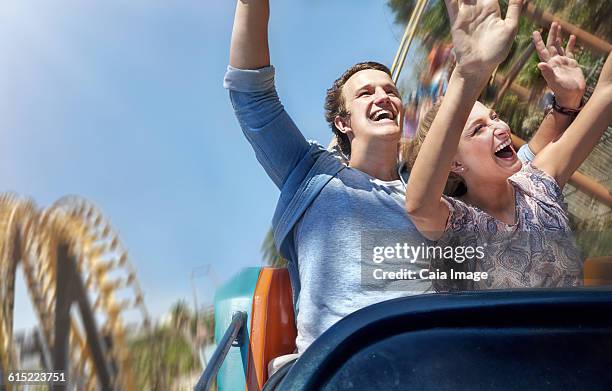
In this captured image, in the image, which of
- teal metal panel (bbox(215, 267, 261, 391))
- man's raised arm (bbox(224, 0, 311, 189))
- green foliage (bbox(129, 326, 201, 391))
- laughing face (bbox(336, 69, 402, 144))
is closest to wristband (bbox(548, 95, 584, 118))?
laughing face (bbox(336, 69, 402, 144))

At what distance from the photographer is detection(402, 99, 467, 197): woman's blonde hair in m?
0.91

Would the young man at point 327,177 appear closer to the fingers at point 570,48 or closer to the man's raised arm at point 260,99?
the man's raised arm at point 260,99

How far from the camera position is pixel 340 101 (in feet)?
3.56

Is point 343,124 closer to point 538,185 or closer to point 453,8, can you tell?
point 538,185

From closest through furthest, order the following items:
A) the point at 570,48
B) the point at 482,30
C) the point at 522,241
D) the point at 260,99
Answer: the point at 482,30, the point at 522,241, the point at 260,99, the point at 570,48

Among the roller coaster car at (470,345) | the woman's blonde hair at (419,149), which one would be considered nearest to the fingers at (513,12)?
the woman's blonde hair at (419,149)

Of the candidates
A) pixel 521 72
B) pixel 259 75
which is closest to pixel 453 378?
pixel 259 75

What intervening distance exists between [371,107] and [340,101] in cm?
8

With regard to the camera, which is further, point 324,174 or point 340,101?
point 340,101

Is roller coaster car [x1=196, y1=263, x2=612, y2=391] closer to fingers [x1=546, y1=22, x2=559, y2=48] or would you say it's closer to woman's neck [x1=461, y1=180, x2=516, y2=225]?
woman's neck [x1=461, y1=180, x2=516, y2=225]

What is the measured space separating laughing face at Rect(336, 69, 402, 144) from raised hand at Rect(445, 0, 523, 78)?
14.2 inches

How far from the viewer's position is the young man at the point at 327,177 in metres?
0.86

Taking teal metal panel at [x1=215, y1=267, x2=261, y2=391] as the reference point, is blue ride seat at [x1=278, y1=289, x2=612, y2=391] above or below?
above

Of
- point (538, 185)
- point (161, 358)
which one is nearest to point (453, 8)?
point (538, 185)
